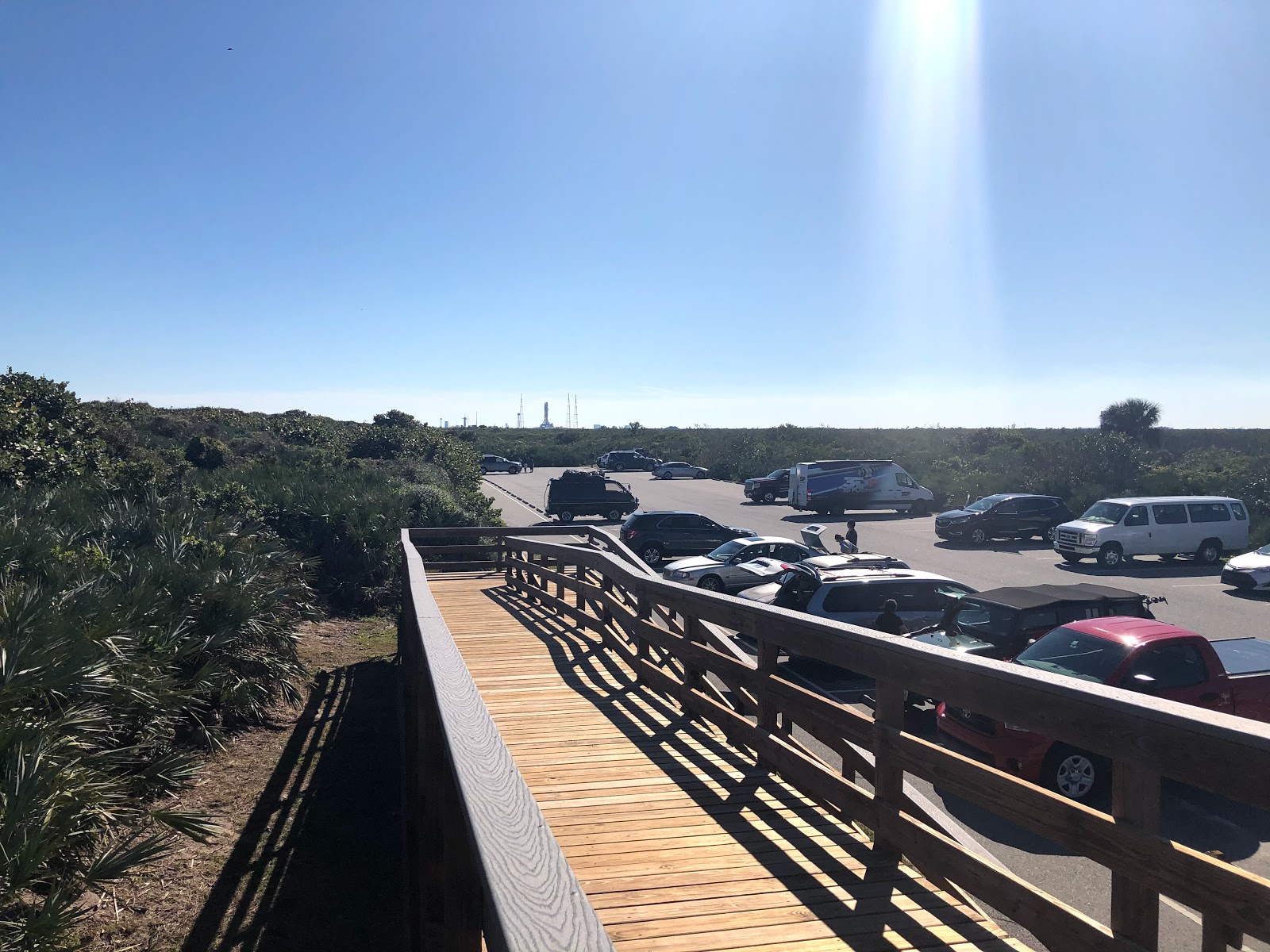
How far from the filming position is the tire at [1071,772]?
778 cm

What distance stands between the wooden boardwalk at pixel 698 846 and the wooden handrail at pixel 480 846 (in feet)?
1.91

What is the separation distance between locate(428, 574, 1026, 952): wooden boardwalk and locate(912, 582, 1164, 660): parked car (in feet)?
17.6

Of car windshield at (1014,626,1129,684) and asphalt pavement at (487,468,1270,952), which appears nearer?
asphalt pavement at (487,468,1270,952)

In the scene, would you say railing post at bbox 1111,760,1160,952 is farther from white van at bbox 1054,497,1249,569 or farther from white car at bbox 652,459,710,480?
white car at bbox 652,459,710,480

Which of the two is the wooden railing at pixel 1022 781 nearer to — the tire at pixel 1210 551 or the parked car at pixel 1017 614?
the parked car at pixel 1017 614

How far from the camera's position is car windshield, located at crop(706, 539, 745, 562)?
19000mm

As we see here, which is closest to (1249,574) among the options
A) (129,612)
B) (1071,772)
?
(1071,772)

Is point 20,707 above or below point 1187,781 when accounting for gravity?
below

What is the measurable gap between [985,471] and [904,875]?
4889 cm

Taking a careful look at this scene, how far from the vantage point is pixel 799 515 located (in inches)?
1458

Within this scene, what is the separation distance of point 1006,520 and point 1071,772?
23.2 m

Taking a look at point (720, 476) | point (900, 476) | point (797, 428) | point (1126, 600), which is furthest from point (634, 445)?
point (1126, 600)

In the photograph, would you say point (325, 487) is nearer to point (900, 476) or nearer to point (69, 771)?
point (69, 771)

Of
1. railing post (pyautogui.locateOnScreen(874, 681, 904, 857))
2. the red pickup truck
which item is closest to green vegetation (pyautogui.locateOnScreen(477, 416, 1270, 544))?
the red pickup truck
